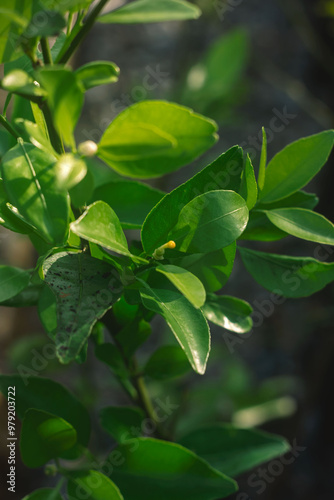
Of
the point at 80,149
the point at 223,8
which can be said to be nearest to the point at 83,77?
the point at 80,149

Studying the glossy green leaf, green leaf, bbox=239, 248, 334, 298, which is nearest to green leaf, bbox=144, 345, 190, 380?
green leaf, bbox=239, 248, 334, 298

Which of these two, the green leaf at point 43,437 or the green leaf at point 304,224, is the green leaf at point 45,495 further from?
the green leaf at point 304,224

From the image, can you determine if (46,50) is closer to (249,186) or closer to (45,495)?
(249,186)

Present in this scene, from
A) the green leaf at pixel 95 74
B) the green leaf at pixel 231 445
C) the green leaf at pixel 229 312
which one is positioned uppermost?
the green leaf at pixel 95 74

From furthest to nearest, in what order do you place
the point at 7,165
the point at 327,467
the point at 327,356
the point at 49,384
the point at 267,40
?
the point at 267,40 < the point at 327,467 < the point at 327,356 < the point at 49,384 < the point at 7,165

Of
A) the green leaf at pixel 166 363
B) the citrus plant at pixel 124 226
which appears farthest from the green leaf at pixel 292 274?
the green leaf at pixel 166 363

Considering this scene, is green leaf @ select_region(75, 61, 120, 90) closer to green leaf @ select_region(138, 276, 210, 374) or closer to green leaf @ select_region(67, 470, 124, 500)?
green leaf @ select_region(138, 276, 210, 374)

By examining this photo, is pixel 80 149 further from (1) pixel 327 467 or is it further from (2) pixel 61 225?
(1) pixel 327 467
